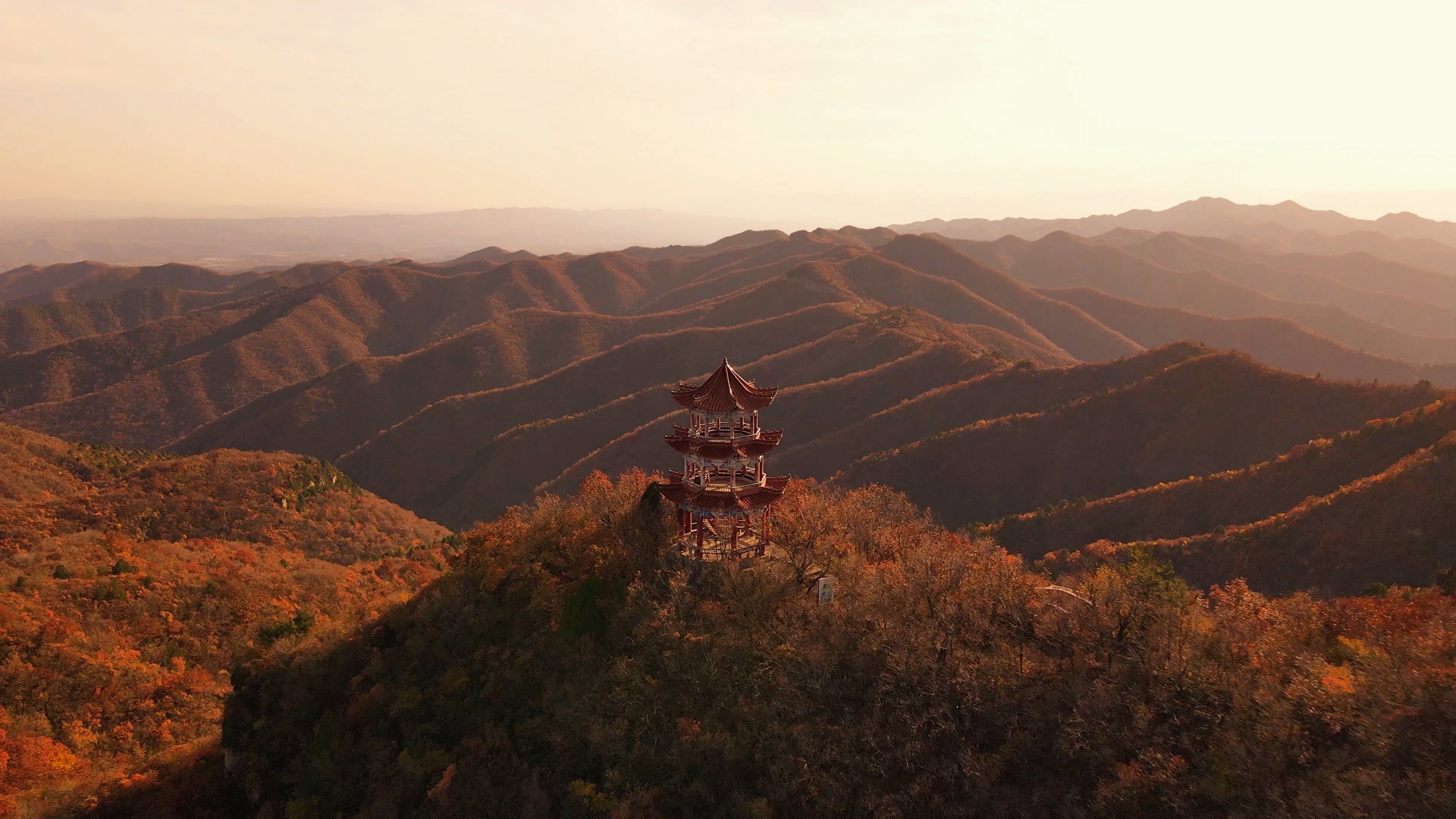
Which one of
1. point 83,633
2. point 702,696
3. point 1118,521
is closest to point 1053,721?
point 702,696

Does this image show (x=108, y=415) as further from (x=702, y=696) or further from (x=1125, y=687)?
(x=1125, y=687)

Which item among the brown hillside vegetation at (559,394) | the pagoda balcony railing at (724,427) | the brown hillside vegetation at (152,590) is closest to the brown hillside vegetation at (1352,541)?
the pagoda balcony railing at (724,427)

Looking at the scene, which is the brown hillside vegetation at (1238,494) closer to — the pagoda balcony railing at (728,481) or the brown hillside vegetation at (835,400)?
the pagoda balcony railing at (728,481)

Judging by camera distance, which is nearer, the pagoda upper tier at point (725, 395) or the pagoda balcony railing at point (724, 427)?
the pagoda upper tier at point (725, 395)

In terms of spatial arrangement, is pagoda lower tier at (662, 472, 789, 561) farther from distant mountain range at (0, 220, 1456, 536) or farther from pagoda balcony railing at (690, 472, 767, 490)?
distant mountain range at (0, 220, 1456, 536)

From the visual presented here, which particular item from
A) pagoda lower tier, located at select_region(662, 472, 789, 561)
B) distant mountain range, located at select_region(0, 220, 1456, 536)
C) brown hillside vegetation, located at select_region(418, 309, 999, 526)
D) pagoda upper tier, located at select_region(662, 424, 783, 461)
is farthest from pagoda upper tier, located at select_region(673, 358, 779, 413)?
brown hillside vegetation, located at select_region(418, 309, 999, 526)

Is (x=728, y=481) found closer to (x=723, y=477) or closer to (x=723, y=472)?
(x=723, y=477)
